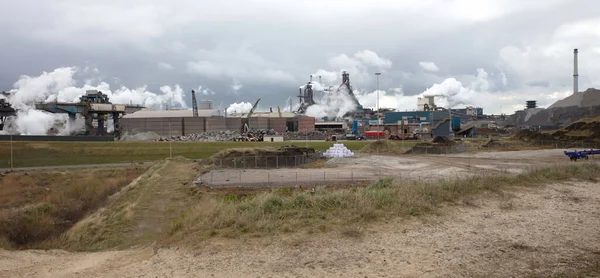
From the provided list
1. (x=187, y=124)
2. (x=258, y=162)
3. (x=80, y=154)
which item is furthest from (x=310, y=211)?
(x=187, y=124)

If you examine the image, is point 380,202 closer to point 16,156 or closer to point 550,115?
point 16,156

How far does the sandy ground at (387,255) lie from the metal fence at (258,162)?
29.8 metres

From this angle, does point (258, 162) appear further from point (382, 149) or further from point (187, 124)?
point (187, 124)

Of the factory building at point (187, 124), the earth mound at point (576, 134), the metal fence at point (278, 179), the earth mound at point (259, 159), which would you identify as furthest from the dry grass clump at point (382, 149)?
the factory building at point (187, 124)

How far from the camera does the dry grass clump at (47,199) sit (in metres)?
20.2

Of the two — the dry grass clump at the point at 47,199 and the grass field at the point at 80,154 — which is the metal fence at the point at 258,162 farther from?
the grass field at the point at 80,154

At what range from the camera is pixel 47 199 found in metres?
29.7

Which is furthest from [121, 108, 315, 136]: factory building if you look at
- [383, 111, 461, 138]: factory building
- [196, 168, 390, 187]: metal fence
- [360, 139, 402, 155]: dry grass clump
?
[196, 168, 390, 187]: metal fence

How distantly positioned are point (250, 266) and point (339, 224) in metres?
3.92

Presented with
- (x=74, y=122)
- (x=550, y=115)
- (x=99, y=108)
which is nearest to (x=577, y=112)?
(x=550, y=115)

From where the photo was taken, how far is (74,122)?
5453 inches

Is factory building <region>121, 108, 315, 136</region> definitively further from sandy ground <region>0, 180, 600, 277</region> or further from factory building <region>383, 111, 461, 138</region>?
sandy ground <region>0, 180, 600, 277</region>

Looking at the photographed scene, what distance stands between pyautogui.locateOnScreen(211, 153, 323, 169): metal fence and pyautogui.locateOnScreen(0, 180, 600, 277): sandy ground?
29787mm

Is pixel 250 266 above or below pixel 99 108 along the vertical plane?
below
